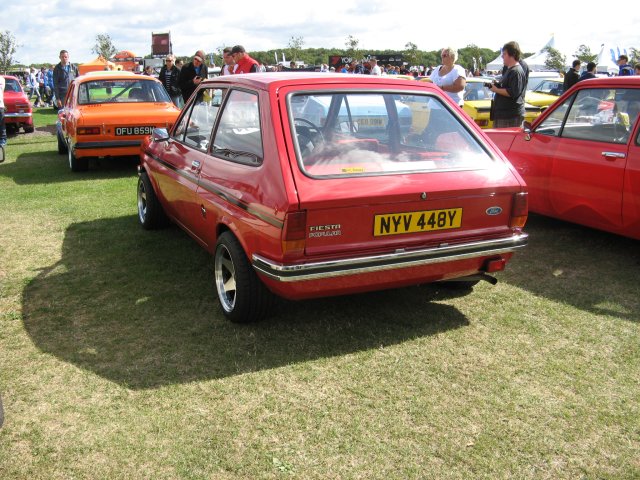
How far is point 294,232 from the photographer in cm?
325

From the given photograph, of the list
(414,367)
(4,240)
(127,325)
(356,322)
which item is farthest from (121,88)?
(414,367)

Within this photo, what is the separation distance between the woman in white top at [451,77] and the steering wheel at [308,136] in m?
4.47

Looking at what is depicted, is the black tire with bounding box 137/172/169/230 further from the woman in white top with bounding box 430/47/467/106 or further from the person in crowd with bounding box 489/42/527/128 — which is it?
the person in crowd with bounding box 489/42/527/128

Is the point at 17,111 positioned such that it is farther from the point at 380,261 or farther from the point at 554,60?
the point at 554,60

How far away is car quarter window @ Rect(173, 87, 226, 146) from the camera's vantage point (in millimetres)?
4462

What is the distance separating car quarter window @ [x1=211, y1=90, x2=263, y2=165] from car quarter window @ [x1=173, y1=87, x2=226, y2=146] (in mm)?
189

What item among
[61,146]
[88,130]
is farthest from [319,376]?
[61,146]

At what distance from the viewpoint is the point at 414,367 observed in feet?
11.2

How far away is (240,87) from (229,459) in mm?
2489

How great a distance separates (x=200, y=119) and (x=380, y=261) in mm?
2144

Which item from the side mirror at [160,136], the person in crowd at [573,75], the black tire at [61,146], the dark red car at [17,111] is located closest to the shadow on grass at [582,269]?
the side mirror at [160,136]

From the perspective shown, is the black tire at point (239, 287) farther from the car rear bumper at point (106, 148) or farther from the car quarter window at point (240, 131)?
the car rear bumper at point (106, 148)

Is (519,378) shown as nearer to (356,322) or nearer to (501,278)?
(356,322)

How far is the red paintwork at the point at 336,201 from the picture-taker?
10.9ft
